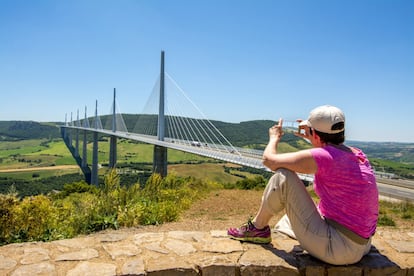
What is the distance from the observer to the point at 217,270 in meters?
1.83

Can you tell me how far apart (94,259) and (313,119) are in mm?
1494

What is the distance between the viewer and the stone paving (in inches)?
70.9

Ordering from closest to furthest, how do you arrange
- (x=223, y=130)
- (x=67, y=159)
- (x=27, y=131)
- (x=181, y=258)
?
(x=181, y=258) < (x=223, y=130) < (x=67, y=159) < (x=27, y=131)

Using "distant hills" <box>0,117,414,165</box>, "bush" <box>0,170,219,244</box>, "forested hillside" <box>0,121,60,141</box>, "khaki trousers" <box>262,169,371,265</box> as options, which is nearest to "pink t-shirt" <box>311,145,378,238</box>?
"khaki trousers" <box>262,169,371,265</box>

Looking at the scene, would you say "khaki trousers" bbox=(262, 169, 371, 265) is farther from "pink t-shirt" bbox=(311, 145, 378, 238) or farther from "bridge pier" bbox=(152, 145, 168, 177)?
"bridge pier" bbox=(152, 145, 168, 177)

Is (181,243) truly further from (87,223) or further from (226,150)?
(226,150)

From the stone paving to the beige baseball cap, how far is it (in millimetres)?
758

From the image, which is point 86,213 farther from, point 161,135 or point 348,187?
point 161,135

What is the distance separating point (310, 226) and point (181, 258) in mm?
767

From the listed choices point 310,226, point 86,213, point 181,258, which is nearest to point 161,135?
point 86,213

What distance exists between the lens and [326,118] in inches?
68.1

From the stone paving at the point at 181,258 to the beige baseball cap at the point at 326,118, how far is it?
758mm

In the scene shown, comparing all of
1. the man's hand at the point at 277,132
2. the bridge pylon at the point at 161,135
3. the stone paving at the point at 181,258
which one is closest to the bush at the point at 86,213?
the stone paving at the point at 181,258

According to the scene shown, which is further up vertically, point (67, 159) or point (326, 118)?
point (326, 118)
